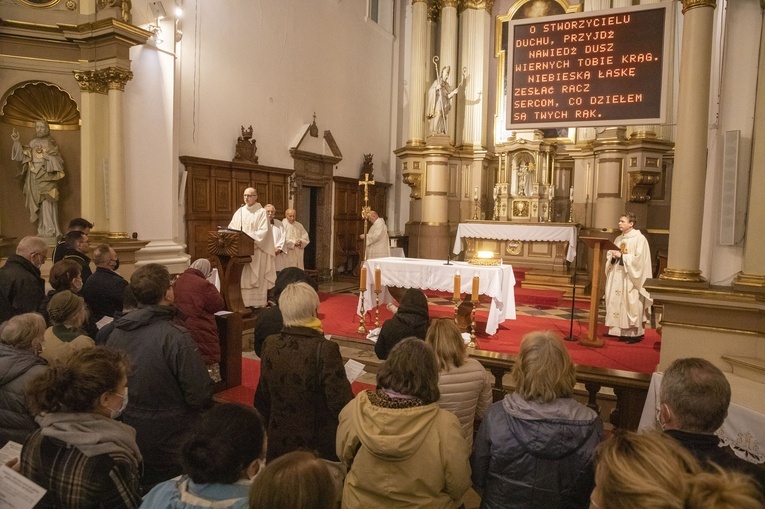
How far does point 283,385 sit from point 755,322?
3.57 meters

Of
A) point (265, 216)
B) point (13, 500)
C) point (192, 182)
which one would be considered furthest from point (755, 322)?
point (192, 182)

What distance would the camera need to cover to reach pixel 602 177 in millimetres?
11297

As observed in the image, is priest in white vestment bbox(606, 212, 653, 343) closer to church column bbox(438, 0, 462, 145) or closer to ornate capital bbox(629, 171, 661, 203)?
ornate capital bbox(629, 171, 661, 203)

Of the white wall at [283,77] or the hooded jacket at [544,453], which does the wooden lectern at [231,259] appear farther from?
the hooded jacket at [544,453]

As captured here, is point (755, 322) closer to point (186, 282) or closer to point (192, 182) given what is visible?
point (186, 282)

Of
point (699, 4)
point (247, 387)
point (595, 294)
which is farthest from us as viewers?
Result: point (595, 294)

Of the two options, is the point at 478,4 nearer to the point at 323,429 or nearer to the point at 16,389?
the point at 323,429

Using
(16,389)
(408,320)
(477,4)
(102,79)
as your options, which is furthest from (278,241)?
(477,4)

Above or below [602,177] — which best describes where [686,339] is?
below

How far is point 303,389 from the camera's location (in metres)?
2.45

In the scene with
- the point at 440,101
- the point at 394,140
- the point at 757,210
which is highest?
the point at 440,101

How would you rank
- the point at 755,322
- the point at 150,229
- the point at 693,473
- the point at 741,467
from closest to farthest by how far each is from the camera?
the point at 693,473
the point at 741,467
the point at 755,322
the point at 150,229

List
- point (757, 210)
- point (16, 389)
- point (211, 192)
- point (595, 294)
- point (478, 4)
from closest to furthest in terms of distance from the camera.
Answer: point (16, 389)
point (757, 210)
point (595, 294)
point (211, 192)
point (478, 4)

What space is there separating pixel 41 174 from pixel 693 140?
23.8ft
